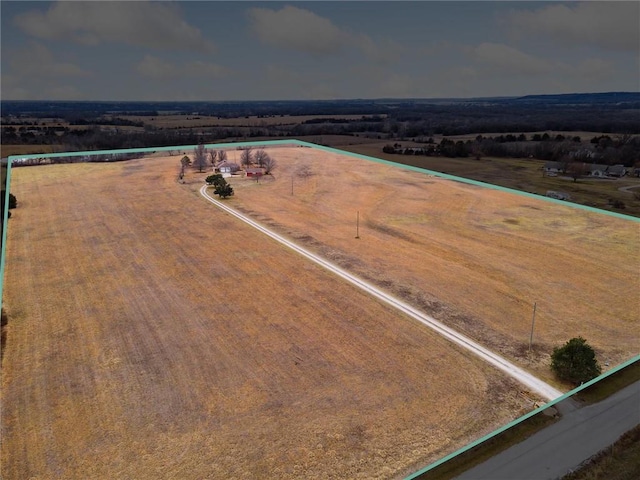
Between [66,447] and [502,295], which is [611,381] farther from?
[66,447]

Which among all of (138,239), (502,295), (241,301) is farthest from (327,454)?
(138,239)

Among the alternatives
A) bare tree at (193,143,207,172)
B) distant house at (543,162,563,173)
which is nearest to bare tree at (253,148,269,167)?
bare tree at (193,143,207,172)

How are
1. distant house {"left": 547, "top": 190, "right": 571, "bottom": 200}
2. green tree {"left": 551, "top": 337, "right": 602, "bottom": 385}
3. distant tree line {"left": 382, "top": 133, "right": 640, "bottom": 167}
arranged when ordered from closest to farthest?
green tree {"left": 551, "top": 337, "right": 602, "bottom": 385}
distant tree line {"left": 382, "top": 133, "right": 640, "bottom": 167}
distant house {"left": 547, "top": 190, "right": 571, "bottom": 200}

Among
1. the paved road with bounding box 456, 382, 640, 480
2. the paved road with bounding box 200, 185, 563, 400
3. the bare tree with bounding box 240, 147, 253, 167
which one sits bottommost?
the paved road with bounding box 456, 382, 640, 480

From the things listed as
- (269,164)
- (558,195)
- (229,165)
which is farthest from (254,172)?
(558,195)

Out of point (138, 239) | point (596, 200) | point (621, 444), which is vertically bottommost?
point (621, 444)

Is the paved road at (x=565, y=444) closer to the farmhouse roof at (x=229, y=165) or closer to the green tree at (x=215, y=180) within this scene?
the green tree at (x=215, y=180)

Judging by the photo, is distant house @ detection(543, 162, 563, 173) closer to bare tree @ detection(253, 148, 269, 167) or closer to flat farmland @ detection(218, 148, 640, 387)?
flat farmland @ detection(218, 148, 640, 387)
